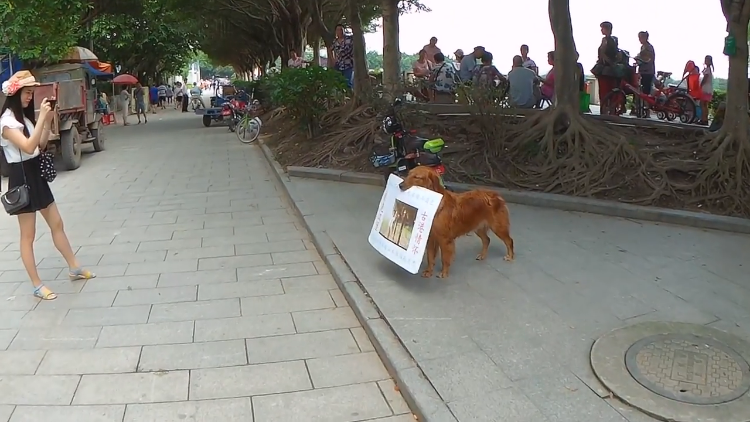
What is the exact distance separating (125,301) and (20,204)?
3.54 feet

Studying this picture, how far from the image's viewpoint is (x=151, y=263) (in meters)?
6.05

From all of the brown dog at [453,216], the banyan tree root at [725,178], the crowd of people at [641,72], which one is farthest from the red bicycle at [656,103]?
the brown dog at [453,216]

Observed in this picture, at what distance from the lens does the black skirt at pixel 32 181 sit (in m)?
5.03

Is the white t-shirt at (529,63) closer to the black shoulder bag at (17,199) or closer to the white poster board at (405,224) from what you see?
the white poster board at (405,224)

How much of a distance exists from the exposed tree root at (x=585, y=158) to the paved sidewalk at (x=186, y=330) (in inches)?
111

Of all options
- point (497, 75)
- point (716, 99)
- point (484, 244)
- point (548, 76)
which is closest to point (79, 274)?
point (484, 244)

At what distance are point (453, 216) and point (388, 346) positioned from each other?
4.51 ft

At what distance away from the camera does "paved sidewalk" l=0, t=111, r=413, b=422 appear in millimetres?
3502

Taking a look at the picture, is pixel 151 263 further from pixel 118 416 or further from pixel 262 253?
pixel 118 416

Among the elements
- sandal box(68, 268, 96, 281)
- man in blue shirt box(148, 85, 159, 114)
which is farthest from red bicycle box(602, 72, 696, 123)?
man in blue shirt box(148, 85, 159, 114)

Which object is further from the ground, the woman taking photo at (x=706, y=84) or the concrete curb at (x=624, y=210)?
the woman taking photo at (x=706, y=84)

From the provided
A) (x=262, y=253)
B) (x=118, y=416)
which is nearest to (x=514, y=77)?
(x=262, y=253)

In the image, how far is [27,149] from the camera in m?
4.86

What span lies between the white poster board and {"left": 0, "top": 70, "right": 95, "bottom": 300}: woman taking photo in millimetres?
2679
